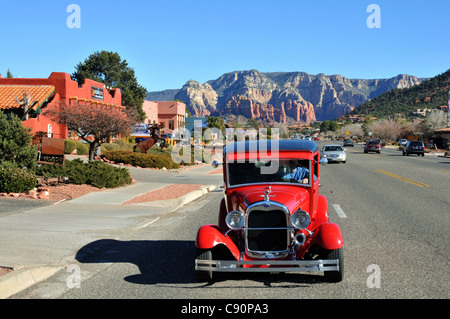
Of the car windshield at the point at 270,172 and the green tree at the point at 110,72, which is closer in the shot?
the car windshield at the point at 270,172

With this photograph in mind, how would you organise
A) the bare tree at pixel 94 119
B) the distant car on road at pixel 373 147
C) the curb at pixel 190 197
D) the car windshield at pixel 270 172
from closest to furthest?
1. the car windshield at pixel 270 172
2. the curb at pixel 190 197
3. the bare tree at pixel 94 119
4. the distant car on road at pixel 373 147

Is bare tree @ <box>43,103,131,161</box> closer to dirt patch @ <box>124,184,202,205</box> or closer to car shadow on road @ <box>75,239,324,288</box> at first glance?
dirt patch @ <box>124,184,202,205</box>

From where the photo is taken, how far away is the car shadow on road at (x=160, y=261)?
6.44 meters

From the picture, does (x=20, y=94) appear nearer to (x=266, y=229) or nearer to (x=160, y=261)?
(x=160, y=261)

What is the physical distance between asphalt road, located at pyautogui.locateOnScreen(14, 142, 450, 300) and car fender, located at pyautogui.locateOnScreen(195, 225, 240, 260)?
18.4 inches

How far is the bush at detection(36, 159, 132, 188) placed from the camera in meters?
17.1

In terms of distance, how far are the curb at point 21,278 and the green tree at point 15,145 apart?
9.26 m

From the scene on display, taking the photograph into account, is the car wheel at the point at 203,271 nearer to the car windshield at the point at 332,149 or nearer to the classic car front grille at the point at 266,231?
the classic car front grille at the point at 266,231

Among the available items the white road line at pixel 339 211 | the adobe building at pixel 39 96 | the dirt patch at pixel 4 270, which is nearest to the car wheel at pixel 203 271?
the dirt patch at pixel 4 270

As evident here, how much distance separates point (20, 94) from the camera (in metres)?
33.9

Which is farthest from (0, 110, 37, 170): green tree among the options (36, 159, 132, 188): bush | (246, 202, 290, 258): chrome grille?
(246, 202, 290, 258): chrome grille

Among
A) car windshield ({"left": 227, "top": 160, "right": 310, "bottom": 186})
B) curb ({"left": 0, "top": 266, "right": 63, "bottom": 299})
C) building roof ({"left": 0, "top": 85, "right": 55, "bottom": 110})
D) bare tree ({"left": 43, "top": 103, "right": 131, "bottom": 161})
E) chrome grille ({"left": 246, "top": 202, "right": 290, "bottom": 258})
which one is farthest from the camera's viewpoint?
building roof ({"left": 0, "top": 85, "right": 55, "bottom": 110})

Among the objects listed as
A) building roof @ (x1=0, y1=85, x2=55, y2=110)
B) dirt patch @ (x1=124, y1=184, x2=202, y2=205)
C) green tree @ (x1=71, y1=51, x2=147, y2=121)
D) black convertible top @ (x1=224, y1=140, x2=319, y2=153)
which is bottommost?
dirt patch @ (x1=124, y1=184, x2=202, y2=205)

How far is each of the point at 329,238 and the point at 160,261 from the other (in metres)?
2.78
